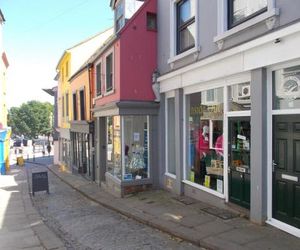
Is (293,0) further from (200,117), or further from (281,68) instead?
(200,117)

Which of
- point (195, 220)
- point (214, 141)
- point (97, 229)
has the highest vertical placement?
point (214, 141)

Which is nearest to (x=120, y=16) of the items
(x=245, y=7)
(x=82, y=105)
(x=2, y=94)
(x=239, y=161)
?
(x=245, y=7)

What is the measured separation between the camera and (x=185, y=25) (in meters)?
10.6

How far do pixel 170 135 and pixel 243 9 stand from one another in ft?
16.2

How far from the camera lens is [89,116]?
1858 centimetres

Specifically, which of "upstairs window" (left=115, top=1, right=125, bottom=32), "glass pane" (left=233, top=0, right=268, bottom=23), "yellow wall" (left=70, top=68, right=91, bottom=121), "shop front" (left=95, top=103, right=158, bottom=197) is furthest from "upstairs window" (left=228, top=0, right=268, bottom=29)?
"yellow wall" (left=70, top=68, right=91, bottom=121)

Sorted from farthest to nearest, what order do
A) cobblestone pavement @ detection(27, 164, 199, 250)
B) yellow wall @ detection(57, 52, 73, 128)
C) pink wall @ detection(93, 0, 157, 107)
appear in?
yellow wall @ detection(57, 52, 73, 128) → pink wall @ detection(93, 0, 157, 107) → cobblestone pavement @ detection(27, 164, 199, 250)

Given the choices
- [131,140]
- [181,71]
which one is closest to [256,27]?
[181,71]

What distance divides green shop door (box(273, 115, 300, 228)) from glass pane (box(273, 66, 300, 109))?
0.72 feet

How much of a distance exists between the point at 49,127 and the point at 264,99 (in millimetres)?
85109

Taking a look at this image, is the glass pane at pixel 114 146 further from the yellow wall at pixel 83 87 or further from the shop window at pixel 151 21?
the yellow wall at pixel 83 87

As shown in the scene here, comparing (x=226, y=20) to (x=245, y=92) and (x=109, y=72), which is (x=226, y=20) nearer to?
(x=245, y=92)

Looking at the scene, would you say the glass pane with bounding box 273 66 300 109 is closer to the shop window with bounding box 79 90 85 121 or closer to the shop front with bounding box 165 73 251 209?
the shop front with bounding box 165 73 251 209

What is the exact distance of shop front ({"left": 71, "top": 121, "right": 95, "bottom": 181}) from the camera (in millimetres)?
18172
